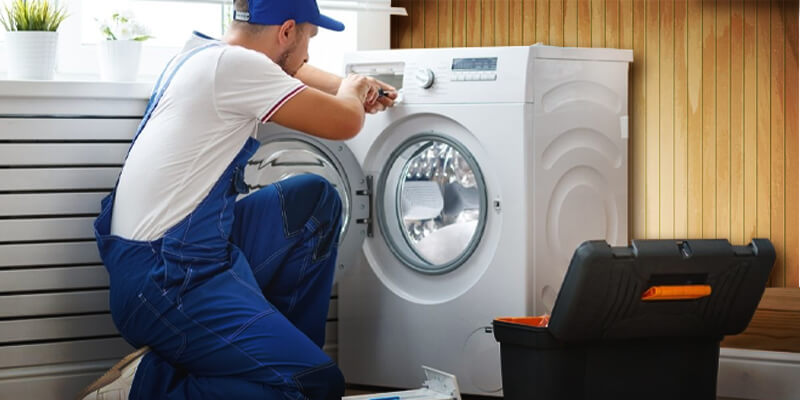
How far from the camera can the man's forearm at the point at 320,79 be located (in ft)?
8.15

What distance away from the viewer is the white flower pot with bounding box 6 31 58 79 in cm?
255

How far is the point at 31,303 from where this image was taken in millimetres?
2418

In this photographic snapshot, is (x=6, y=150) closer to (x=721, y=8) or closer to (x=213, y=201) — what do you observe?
(x=213, y=201)

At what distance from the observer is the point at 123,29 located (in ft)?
8.80

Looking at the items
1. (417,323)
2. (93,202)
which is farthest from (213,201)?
(417,323)

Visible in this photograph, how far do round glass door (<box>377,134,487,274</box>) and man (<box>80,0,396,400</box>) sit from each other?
17.5 inches

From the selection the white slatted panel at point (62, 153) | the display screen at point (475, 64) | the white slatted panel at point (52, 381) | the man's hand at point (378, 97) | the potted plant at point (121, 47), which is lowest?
the white slatted panel at point (52, 381)

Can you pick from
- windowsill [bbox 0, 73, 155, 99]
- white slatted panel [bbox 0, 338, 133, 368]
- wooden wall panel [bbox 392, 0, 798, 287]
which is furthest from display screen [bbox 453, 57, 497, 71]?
white slatted panel [bbox 0, 338, 133, 368]

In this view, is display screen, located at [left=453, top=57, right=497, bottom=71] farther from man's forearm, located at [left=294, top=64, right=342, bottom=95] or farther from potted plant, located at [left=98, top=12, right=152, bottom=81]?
potted plant, located at [left=98, top=12, right=152, bottom=81]

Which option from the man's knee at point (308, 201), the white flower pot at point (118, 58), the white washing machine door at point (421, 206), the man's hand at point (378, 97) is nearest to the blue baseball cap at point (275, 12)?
the man's hand at point (378, 97)

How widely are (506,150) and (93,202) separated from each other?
1076mm

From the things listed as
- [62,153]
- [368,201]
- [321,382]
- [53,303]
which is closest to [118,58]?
[62,153]

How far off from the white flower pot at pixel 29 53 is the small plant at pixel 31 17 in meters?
0.03

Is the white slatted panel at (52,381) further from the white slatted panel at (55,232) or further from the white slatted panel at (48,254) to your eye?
the white slatted panel at (48,254)
